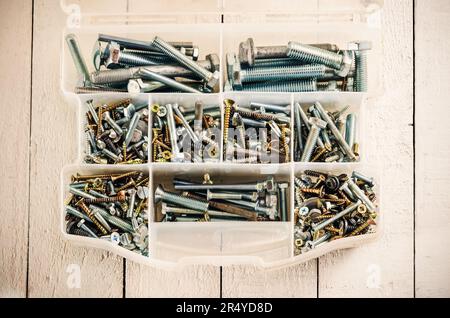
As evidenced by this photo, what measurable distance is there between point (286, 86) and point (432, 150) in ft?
2.19

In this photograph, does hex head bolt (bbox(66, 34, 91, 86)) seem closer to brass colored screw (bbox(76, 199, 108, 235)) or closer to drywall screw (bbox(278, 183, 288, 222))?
brass colored screw (bbox(76, 199, 108, 235))

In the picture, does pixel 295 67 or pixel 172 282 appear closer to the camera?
pixel 295 67

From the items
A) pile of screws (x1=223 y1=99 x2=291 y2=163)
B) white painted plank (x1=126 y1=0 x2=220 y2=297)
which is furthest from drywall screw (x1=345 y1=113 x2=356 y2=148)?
white painted plank (x1=126 y1=0 x2=220 y2=297)

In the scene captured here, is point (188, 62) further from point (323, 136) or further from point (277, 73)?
point (323, 136)

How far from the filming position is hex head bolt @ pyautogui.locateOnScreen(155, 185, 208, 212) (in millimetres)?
1792

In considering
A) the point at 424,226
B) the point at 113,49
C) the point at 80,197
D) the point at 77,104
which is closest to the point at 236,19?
the point at 113,49

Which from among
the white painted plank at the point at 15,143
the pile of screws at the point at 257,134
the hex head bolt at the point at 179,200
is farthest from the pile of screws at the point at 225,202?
the white painted plank at the point at 15,143

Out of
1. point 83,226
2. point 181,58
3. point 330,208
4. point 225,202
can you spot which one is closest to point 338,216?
point 330,208

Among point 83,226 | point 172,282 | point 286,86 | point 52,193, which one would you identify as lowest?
point 172,282

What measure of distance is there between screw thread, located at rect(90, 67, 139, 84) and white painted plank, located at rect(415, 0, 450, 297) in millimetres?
Answer: 1128

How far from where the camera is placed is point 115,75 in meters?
1.79

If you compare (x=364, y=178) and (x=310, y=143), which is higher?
(x=310, y=143)

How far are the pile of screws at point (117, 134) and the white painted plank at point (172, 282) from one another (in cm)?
45

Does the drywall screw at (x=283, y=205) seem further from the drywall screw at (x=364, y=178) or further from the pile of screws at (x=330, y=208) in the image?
the drywall screw at (x=364, y=178)
